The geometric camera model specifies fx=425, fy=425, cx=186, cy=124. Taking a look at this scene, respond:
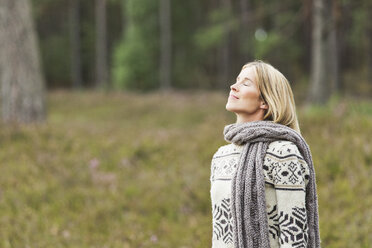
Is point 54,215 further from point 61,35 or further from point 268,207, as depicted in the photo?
point 61,35

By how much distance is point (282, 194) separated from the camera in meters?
2.23

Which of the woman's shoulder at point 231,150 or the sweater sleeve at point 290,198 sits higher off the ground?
the woman's shoulder at point 231,150

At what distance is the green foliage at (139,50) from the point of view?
2928cm

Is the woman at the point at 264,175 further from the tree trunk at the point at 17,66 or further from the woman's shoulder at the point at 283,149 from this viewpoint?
the tree trunk at the point at 17,66

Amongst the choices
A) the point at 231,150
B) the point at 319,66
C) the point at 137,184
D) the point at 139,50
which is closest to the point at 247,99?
the point at 231,150

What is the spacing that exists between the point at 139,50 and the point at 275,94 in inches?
1101

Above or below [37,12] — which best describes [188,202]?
below

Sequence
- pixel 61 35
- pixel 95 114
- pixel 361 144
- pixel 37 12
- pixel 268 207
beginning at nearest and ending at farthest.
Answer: pixel 268 207 → pixel 361 144 → pixel 95 114 → pixel 37 12 → pixel 61 35

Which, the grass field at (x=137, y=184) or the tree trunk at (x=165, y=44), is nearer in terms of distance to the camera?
the grass field at (x=137, y=184)

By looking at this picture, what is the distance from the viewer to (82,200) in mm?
6371

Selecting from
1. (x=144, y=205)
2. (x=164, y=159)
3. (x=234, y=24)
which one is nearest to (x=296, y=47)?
(x=234, y=24)

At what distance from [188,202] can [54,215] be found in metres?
1.92

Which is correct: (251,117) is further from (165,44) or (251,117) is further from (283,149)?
(165,44)

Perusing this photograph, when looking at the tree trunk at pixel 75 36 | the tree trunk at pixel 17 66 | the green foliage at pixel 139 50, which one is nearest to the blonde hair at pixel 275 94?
the tree trunk at pixel 17 66
